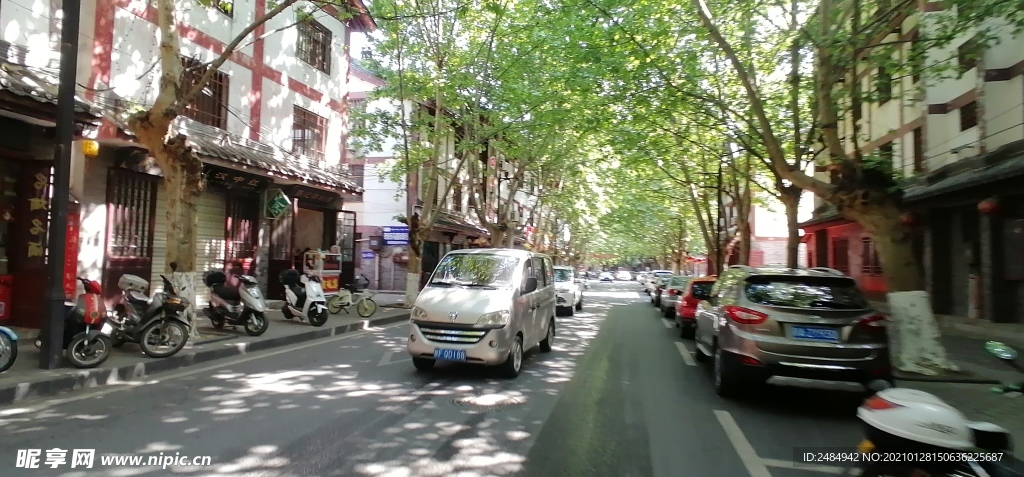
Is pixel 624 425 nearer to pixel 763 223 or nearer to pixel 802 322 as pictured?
pixel 802 322

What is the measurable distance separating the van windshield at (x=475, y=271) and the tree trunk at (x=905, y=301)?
210 inches

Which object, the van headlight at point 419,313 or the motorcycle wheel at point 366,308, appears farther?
the motorcycle wheel at point 366,308

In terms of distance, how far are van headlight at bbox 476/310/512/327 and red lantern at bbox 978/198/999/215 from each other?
12.4 m

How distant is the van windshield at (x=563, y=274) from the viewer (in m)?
19.3

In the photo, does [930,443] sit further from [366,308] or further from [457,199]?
[457,199]

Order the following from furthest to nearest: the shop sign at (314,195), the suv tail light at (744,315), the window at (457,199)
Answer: the window at (457,199) → the shop sign at (314,195) → the suv tail light at (744,315)

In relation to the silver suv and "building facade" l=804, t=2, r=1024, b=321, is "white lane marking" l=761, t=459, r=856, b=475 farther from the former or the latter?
"building facade" l=804, t=2, r=1024, b=321

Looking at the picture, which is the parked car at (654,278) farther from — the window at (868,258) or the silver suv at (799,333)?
the silver suv at (799,333)

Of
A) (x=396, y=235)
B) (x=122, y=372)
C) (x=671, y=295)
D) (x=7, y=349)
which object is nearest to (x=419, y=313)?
(x=122, y=372)

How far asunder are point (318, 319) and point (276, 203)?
433 centimetres

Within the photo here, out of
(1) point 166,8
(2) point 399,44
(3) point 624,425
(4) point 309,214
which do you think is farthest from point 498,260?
(4) point 309,214

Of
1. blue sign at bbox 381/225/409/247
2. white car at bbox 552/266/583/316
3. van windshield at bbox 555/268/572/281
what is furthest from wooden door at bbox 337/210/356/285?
white car at bbox 552/266/583/316

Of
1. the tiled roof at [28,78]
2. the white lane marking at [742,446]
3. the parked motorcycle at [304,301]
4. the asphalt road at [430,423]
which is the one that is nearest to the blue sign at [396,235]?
the parked motorcycle at [304,301]

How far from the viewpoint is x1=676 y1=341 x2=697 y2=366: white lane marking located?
32.6ft
